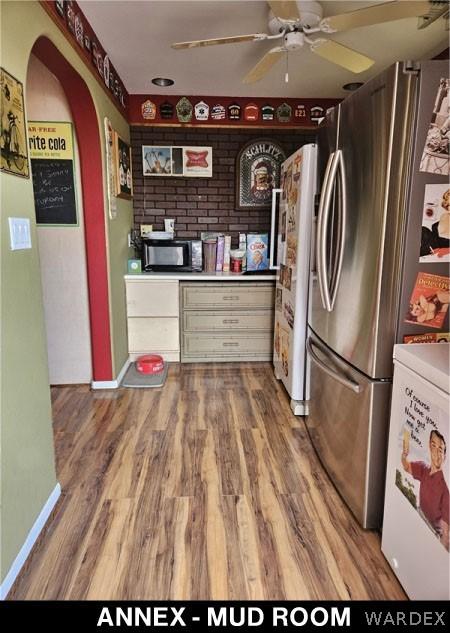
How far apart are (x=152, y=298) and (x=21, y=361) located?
2152 millimetres

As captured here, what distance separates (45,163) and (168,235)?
1342mm

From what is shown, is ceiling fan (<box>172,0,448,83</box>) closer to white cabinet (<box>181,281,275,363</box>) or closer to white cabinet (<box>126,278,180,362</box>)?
white cabinet (<box>181,281,275,363</box>)

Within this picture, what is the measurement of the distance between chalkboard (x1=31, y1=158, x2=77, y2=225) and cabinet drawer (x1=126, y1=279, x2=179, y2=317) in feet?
2.84

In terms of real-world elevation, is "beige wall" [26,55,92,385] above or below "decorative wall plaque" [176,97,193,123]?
below

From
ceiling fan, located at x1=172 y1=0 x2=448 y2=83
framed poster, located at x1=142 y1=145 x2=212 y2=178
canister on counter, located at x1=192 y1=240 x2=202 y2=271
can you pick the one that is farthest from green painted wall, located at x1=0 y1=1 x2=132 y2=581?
canister on counter, located at x1=192 y1=240 x2=202 y2=271

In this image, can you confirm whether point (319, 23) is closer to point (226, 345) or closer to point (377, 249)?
point (377, 249)

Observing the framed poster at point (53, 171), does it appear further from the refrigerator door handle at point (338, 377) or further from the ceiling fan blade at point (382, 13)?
the refrigerator door handle at point (338, 377)

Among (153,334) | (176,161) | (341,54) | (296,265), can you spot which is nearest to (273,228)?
(176,161)

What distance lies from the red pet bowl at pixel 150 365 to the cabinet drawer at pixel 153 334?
0.62 ft

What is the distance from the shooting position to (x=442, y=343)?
147cm

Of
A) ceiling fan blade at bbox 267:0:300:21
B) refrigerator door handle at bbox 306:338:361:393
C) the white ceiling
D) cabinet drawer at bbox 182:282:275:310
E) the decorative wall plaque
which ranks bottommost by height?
refrigerator door handle at bbox 306:338:361:393

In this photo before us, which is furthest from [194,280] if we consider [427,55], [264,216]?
[427,55]

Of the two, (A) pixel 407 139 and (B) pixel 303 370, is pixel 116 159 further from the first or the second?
(A) pixel 407 139

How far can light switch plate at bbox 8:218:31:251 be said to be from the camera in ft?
4.68
